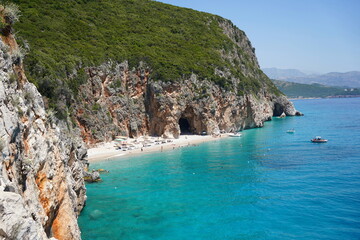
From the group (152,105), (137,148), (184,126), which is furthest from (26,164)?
(184,126)

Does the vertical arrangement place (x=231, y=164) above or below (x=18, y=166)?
below

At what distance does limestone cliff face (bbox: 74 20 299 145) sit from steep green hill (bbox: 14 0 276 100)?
2161mm

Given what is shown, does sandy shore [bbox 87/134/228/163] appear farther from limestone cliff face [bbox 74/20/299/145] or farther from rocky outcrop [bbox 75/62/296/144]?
limestone cliff face [bbox 74/20/299/145]

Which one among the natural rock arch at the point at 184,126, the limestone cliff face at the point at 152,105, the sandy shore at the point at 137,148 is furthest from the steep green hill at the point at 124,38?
the natural rock arch at the point at 184,126

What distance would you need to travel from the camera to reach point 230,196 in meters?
31.4

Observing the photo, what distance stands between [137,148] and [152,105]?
1417 centimetres

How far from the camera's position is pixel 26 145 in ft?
44.9

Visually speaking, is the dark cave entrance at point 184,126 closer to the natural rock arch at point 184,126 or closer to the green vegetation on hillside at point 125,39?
the natural rock arch at point 184,126

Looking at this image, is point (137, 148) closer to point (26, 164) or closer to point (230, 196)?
point (230, 196)

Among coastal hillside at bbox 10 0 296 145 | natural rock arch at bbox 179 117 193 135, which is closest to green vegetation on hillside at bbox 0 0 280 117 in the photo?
coastal hillside at bbox 10 0 296 145

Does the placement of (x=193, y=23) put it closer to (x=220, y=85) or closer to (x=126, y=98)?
(x=220, y=85)

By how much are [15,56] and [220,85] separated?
218 feet

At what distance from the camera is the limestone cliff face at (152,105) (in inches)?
2312

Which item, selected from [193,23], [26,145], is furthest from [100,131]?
[193,23]
